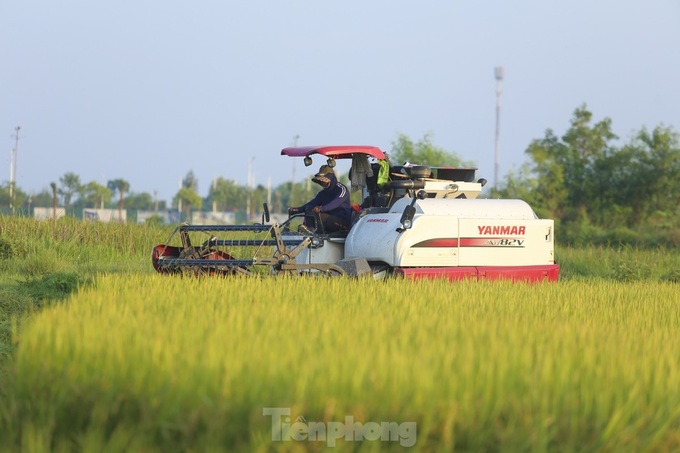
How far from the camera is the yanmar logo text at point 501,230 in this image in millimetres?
13516

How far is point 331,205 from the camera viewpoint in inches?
550

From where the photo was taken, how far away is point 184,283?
423 inches

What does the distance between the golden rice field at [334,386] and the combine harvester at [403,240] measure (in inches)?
215

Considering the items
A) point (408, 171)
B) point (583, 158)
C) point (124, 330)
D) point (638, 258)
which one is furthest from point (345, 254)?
point (583, 158)

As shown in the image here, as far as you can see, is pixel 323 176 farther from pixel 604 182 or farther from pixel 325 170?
pixel 604 182

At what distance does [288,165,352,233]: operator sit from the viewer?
1391 centimetres

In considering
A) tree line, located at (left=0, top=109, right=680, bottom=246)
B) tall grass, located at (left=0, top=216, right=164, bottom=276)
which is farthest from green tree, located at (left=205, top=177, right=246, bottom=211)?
tall grass, located at (left=0, top=216, right=164, bottom=276)

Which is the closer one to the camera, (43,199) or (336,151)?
(336,151)

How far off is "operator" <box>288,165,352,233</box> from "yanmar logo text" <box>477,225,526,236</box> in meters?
1.86

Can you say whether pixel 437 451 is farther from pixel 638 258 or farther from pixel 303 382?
pixel 638 258

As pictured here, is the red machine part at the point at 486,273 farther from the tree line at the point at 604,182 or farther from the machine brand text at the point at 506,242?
the tree line at the point at 604,182

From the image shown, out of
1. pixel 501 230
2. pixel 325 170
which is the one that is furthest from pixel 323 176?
pixel 501 230

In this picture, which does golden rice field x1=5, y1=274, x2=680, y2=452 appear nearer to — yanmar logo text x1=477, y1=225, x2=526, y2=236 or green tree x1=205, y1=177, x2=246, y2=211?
yanmar logo text x1=477, y1=225, x2=526, y2=236

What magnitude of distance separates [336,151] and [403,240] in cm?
164
